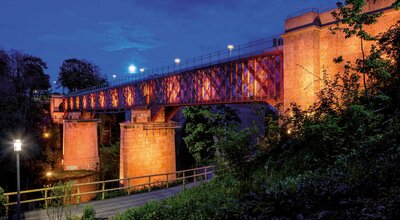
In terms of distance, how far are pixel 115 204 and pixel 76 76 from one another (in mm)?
77164

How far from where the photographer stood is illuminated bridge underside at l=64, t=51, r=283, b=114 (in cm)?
1914

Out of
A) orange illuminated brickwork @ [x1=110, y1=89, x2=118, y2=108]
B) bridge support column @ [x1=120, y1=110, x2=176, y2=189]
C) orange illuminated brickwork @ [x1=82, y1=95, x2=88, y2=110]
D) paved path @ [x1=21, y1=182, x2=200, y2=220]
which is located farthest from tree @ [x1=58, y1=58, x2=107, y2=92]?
paved path @ [x1=21, y1=182, x2=200, y2=220]

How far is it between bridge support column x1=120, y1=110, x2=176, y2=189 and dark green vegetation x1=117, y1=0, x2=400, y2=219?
54.5ft

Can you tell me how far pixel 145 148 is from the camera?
102ft

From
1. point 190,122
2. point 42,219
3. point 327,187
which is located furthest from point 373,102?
point 190,122

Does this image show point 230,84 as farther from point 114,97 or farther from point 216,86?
point 114,97

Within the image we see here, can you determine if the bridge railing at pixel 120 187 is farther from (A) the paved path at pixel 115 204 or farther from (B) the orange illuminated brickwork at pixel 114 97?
(B) the orange illuminated brickwork at pixel 114 97

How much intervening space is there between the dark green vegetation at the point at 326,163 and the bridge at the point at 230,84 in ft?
4.39

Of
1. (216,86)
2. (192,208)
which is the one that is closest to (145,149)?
(216,86)

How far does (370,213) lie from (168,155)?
28011 millimetres

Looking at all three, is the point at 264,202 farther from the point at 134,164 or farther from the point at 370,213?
the point at 134,164

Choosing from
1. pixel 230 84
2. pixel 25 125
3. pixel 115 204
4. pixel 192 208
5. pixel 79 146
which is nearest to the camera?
pixel 192 208

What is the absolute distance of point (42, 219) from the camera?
42.6 ft

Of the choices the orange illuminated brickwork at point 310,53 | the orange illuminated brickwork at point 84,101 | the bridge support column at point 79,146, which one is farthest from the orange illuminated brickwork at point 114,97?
the orange illuminated brickwork at point 310,53
